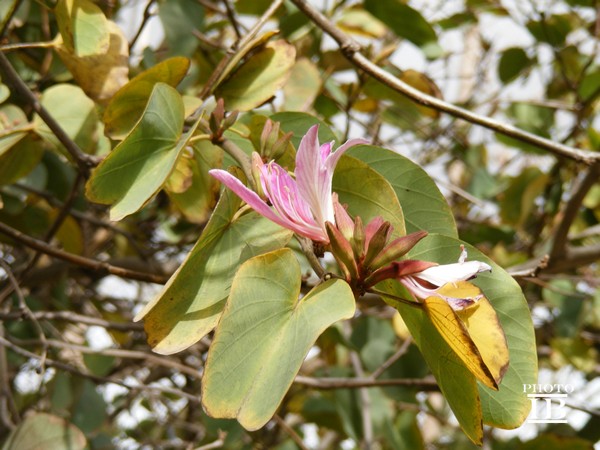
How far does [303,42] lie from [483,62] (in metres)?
0.98

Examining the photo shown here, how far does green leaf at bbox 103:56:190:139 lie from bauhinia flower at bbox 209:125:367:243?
264mm

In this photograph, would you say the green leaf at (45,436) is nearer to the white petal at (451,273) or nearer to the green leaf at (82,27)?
the green leaf at (82,27)

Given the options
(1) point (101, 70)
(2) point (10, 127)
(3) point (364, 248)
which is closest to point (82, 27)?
(1) point (101, 70)

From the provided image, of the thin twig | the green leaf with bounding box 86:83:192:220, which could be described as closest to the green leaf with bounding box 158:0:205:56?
the green leaf with bounding box 86:83:192:220

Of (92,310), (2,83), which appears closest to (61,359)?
(92,310)

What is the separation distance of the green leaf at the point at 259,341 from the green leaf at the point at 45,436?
55cm

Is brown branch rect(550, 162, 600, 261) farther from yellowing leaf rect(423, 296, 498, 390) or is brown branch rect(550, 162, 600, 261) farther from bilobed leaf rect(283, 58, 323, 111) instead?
yellowing leaf rect(423, 296, 498, 390)

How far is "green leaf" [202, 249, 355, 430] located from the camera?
49 cm

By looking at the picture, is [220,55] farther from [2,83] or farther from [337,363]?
[337,363]

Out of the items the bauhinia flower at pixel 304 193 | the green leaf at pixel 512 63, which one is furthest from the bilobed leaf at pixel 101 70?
the green leaf at pixel 512 63

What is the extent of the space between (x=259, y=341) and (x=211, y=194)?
0.34m

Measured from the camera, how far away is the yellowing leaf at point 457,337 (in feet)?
1.59

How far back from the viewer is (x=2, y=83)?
2.99 feet

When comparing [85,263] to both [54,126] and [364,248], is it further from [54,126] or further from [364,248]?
[364,248]
